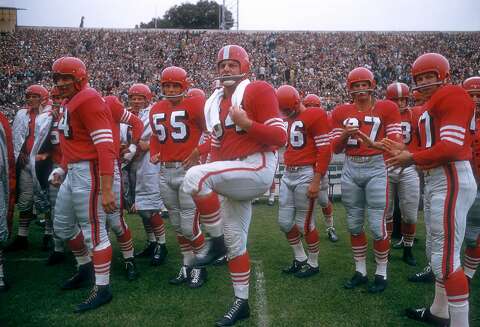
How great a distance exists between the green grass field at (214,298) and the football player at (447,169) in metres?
0.80

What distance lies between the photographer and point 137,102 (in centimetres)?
691

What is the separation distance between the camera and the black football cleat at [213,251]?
355 cm

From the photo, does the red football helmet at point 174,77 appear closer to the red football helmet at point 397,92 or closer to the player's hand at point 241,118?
the player's hand at point 241,118

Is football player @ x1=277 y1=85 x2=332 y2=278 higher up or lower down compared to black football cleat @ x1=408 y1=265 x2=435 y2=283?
higher up

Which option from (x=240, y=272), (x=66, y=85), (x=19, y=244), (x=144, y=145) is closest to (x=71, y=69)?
(x=66, y=85)

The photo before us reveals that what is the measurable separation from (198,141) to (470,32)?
120 feet

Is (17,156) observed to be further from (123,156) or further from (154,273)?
(154,273)

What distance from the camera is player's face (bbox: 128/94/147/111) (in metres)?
6.89

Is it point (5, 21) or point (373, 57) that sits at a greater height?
point (5, 21)

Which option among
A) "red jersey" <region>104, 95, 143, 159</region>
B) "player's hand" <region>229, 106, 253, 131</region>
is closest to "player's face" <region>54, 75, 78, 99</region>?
"red jersey" <region>104, 95, 143, 159</region>

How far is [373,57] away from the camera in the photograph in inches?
1235

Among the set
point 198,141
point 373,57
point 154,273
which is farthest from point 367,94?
point 373,57

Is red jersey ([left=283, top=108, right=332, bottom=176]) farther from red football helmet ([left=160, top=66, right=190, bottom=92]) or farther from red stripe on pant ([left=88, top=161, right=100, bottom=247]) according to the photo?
red stripe on pant ([left=88, top=161, right=100, bottom=247])

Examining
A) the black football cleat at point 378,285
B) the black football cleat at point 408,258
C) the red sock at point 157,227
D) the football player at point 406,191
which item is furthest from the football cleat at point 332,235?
the red sock at point 157,227
